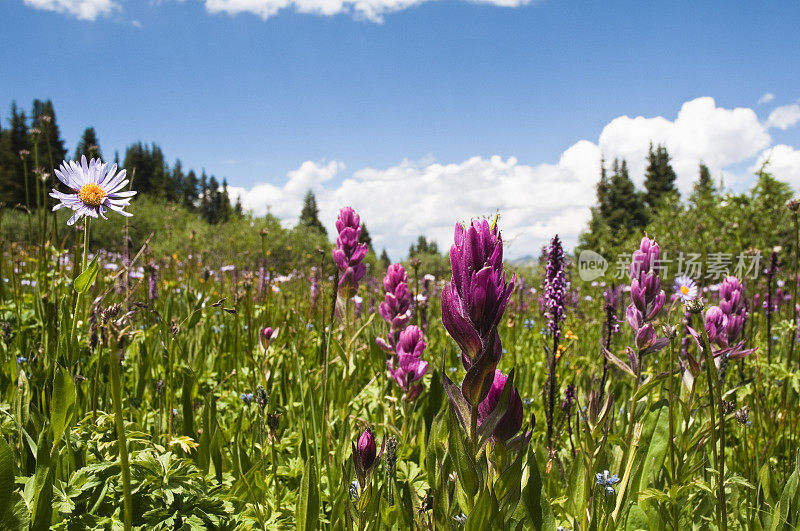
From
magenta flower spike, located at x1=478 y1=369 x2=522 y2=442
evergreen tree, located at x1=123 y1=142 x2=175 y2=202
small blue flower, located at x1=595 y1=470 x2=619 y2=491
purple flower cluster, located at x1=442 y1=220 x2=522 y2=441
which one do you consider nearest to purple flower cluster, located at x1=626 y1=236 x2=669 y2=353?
small blue flower, located at x1=595 y1=470 x2=619 y2=491

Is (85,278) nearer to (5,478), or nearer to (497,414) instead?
(5,478)

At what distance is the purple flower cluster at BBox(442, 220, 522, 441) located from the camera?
0.91m

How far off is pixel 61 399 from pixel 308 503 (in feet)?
2.47

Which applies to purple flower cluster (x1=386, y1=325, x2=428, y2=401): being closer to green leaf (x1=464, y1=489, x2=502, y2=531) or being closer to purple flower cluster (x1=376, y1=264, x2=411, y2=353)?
purple flower cluster (x1=376, y1=264, x2=411, y2=353)

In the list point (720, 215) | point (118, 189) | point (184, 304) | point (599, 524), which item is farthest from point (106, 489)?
point (720, 215)

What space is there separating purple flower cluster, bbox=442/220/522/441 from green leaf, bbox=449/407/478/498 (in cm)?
6

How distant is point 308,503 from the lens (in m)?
1.37

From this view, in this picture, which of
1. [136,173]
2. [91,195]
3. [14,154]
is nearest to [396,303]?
[91,195]

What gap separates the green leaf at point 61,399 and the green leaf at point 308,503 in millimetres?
694

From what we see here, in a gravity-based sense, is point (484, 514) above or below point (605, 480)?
above

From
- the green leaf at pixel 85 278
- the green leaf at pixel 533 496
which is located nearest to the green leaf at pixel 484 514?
the green leaf at pixel 533 496

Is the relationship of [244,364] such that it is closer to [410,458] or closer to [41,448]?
[410,458]

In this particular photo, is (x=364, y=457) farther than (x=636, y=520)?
No

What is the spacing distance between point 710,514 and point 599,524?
2.26 ft
